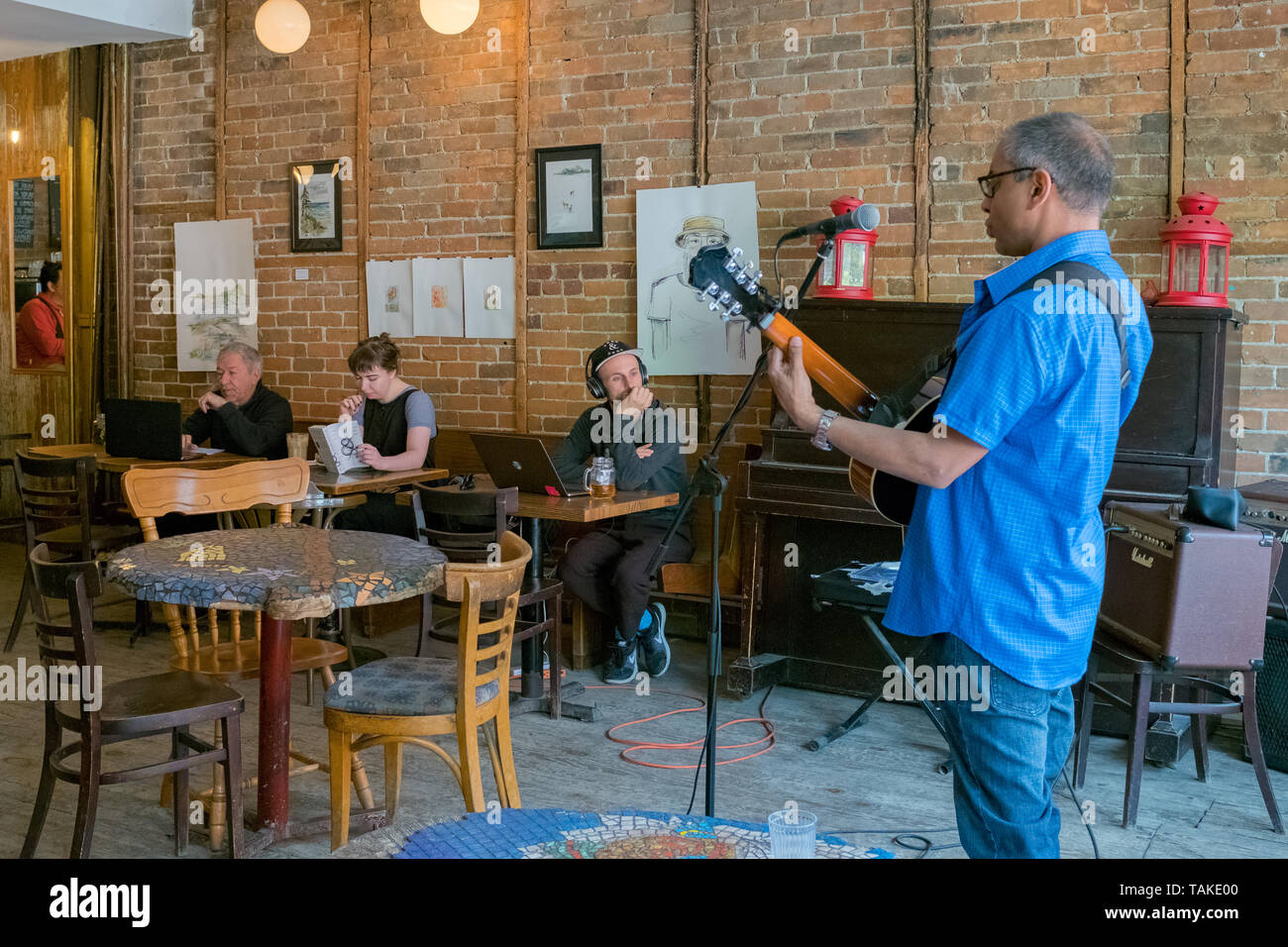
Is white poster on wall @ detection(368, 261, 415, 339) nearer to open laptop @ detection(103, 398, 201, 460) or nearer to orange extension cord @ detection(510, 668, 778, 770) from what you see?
open laptop @ detection(103, 398, 201, 460)

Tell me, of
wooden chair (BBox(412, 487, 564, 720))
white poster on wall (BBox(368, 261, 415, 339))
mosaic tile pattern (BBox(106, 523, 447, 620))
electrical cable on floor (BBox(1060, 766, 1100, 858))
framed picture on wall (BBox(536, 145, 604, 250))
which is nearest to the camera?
mosaic tile pattern (BBox(106, 523, 447, 620))

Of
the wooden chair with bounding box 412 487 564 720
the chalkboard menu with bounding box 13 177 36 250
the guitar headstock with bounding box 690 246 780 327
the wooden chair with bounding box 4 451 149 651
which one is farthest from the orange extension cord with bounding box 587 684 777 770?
the chalkboard menu with bounding box 13 177 36 250

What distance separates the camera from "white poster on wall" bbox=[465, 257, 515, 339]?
6027mm

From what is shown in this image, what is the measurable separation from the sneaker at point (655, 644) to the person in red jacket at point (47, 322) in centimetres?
499

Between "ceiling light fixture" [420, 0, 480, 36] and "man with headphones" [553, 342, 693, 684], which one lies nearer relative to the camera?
"man with headphones" [553, 342, 693, 684]

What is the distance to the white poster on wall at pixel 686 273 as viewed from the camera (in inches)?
209

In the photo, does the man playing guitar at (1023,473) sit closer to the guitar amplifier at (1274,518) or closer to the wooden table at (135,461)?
the guitar amplifier at (1274,518)

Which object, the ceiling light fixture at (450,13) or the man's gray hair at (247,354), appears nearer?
the ceiling light fixture at (450,13)

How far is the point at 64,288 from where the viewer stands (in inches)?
304

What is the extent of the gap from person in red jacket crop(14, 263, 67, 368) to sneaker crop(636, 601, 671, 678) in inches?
196

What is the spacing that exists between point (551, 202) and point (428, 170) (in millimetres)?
848

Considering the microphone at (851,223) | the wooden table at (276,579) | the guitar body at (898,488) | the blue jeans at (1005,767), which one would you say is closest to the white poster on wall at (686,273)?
the wooden table at (276,579)

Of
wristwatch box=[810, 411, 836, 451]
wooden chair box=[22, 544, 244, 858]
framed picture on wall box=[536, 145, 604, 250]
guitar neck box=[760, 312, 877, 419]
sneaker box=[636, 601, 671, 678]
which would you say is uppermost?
framed picture on wall box=[536, 145, 604, 250]
